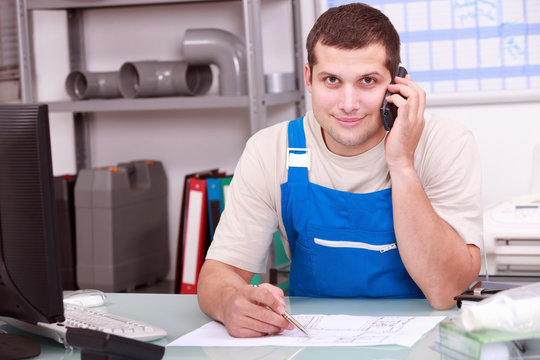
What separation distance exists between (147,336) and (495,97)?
73.0 inches

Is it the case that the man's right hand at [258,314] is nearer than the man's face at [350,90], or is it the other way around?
the man's right hand at [258,314]

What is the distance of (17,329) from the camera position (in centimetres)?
133

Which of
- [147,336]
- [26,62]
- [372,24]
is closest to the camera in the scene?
[147,336]

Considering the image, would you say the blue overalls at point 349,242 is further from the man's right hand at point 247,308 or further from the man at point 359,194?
the man's right hand at point 247,308

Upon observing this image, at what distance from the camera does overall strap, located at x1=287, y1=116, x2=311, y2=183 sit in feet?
5.30

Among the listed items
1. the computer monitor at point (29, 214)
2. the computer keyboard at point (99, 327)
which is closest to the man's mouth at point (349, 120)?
the computer keyboard at point (99, 327)

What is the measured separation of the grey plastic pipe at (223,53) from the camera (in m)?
2.69

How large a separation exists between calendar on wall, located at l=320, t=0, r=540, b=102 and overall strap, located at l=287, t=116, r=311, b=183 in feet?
3.98

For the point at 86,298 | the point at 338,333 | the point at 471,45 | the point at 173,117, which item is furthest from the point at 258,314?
the point at 173,117

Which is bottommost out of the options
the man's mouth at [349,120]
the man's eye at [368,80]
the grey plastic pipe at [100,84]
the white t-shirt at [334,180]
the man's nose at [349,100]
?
the white t-shirt at [334,180]

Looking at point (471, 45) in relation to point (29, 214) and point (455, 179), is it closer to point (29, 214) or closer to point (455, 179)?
point (455, 179)

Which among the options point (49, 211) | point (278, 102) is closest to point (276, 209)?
point (49, 211)

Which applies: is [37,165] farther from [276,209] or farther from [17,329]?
[276,209]

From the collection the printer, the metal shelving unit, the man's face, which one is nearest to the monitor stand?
the man's face
